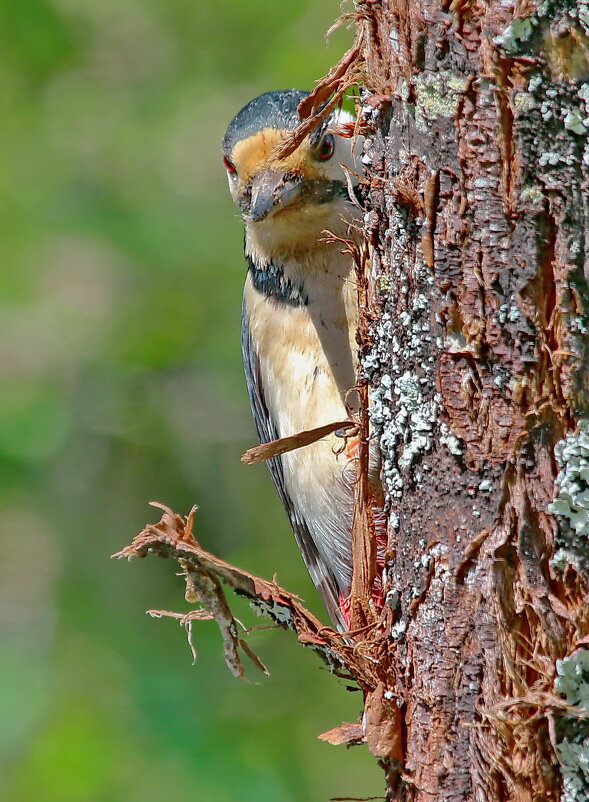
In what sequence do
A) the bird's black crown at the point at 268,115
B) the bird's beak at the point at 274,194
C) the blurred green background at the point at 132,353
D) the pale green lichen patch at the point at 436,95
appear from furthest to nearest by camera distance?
the blurred green background at the point at 132,353 → the bird's black crown at the point at 268,115 → the bird's beak at the point at 274,194 → the pale green lichen patch at the point at 436,95

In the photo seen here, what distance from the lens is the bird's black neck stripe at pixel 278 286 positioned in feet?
10.8

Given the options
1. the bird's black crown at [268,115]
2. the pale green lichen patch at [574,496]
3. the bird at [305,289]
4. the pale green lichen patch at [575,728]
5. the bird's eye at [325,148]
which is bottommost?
the pale green lichen patch at [575,728]

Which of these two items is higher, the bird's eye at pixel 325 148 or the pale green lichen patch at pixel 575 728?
the bird's eye at pixel 325 148

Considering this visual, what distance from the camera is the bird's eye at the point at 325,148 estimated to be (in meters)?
3.17

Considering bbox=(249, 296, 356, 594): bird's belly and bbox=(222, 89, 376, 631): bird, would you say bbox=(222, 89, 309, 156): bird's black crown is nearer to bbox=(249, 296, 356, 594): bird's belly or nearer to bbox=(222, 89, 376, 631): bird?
bbox=(222, 89, 376, 631): bird

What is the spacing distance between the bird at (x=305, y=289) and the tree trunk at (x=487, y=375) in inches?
37.5

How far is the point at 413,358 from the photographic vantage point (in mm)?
1964

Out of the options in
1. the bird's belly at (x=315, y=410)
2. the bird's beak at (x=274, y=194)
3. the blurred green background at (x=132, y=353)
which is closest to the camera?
the bird's beak at (x=274, y=194)

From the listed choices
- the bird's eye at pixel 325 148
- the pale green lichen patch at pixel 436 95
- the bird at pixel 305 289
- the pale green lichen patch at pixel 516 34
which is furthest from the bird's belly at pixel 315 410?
the pale green lichen patch at pixel 516 34

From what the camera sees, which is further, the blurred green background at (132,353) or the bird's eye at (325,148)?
the blurred green background at (132,353)

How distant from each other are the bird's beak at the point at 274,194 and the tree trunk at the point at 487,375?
1.06 meters

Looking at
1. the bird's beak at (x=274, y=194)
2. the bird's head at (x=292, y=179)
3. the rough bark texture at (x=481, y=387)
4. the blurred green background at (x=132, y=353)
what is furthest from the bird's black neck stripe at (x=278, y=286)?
the blurred green background at (x=132, y=353)

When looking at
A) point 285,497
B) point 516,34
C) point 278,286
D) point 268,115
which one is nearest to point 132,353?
point 285,497

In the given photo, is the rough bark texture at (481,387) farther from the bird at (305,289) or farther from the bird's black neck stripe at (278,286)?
the bird's black neck stripe at (278,286)
